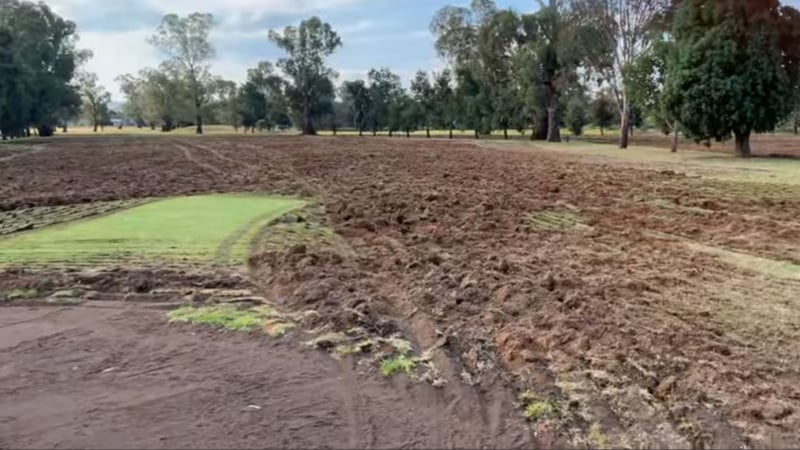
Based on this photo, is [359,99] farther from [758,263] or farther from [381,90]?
[758,263]

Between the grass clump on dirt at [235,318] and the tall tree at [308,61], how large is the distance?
71583 mm

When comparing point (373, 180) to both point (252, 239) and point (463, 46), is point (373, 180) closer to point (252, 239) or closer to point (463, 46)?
point (252, 239)

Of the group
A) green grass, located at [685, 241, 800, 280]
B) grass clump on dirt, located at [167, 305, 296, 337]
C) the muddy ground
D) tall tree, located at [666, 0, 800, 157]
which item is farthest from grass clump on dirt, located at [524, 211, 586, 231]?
tall tree, located at [666, 0, 800, 157]

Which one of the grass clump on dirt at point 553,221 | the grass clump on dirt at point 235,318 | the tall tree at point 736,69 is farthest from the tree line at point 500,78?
the grass clump on dirt at point 235,318

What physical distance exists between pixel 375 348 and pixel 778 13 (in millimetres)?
28563

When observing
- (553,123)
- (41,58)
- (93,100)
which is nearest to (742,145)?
(553,123)

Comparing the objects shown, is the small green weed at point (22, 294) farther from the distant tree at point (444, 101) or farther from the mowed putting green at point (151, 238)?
the distant tree at point (444, 101)

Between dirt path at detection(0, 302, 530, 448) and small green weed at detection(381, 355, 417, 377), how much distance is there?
4.3 inches

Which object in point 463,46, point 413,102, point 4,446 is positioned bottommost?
point 4,446

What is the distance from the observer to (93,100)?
307ft

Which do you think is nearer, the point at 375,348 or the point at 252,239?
the point at 375,348

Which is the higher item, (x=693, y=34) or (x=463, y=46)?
(x=463, y=46)

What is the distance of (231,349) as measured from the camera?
4.55m

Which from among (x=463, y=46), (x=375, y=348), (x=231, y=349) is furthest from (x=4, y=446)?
(x=463, y=46)
